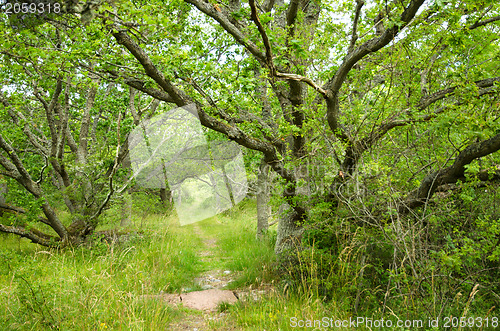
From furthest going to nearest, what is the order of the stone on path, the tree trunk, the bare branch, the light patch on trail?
the light patch on trail
the tree trunk
the bare branch
the stone on path

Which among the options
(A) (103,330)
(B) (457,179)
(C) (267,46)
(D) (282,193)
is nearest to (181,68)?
(C) (267,46)

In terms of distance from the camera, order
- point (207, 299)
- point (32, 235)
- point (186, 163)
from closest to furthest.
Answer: point (207, 299), point (32, 235), point (186, 163)

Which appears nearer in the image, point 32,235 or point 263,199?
point 32,235

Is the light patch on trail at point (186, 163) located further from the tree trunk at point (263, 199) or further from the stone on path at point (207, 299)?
the stone on path at point (207, 299)

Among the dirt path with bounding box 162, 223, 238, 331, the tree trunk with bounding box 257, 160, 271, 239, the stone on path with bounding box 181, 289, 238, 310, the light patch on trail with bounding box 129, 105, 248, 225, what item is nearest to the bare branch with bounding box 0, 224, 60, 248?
the light patch on trail with bounding box 129, 105, 248, 225

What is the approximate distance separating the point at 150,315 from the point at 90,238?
3.98m

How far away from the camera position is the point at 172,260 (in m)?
6.64

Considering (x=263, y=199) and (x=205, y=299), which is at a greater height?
(x=263, y=199)

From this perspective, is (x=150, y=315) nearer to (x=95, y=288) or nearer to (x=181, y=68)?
(x=95, y=288)

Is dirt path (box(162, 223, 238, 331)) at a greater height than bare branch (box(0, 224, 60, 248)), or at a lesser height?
lesser

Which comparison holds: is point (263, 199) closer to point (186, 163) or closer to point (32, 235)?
point (32, 235)

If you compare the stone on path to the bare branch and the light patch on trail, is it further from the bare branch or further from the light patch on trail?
the bare branch

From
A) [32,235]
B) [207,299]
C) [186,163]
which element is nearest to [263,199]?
[207,299]

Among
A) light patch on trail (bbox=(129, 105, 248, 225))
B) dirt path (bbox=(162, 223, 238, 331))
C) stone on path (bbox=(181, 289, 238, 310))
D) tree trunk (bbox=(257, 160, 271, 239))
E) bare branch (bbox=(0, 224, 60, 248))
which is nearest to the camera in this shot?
dirt path (bbox=(162, 223, 238, 331))
